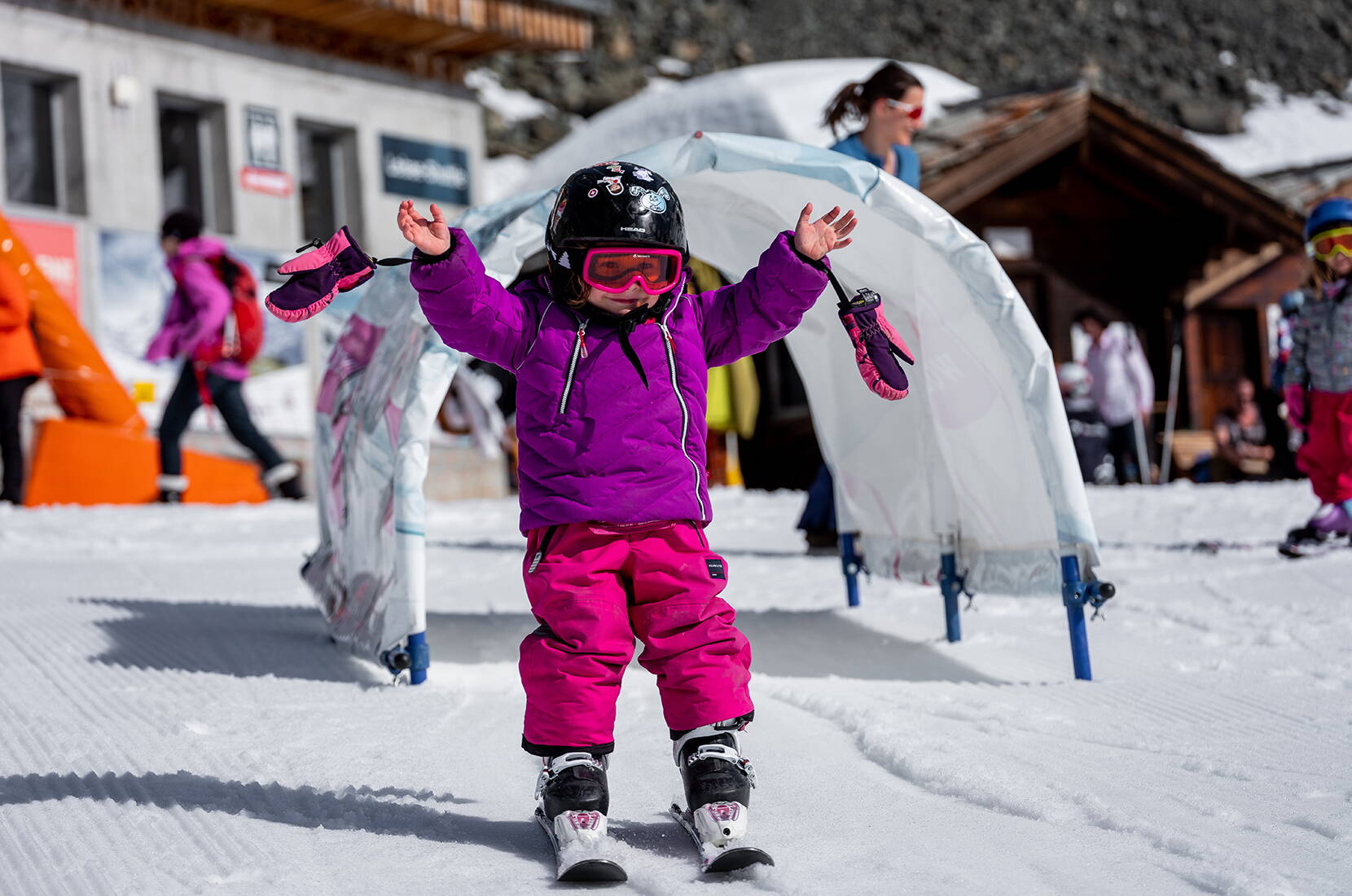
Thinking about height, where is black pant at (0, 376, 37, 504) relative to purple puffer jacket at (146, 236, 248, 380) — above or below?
below

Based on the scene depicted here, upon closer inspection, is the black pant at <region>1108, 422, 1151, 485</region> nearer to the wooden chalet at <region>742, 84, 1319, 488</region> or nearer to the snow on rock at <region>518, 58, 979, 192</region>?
the wooden chalet at <region>742, 84, 1319, 488</region>

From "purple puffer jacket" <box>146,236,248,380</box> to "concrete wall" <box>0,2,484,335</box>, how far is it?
13.6 ft

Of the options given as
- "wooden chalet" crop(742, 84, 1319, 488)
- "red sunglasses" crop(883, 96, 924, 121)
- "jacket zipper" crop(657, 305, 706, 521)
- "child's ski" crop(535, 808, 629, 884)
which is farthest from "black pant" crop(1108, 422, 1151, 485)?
"child's ski" crop(535, 808, 629, 884)

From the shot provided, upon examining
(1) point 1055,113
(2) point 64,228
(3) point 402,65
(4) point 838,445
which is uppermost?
(3) point 402,65

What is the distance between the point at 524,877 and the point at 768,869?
0.41 m

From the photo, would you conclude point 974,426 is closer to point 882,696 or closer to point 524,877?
point 882,696

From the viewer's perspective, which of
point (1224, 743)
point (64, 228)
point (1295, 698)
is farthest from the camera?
point (64, 228)

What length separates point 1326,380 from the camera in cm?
634

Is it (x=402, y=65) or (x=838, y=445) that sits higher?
(x=402, y=65)

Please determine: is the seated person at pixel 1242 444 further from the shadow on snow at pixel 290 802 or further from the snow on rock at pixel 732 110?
the shadow on snow at pixel 290 802

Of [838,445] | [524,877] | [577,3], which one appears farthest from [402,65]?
[524,877]

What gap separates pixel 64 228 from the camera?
→ 1273 centimetres

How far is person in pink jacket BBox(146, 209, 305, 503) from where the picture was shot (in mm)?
9094

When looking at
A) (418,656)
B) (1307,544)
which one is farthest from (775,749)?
(1307,544)
